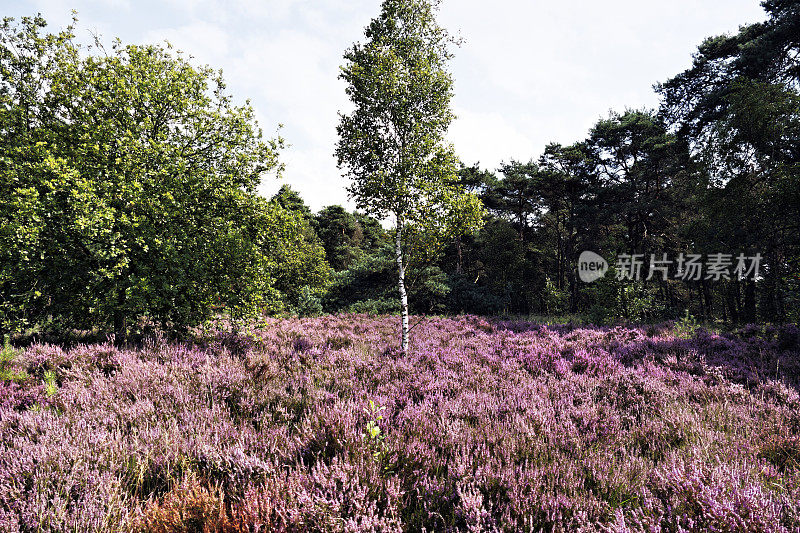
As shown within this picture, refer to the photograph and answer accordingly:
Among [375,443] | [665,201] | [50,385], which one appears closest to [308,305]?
[50,385]

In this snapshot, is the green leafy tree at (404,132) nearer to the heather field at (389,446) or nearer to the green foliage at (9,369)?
the heather field at (389,446)

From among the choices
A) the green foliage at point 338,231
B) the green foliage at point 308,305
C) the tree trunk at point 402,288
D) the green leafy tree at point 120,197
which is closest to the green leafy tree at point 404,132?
the tree trunk at point 402,288

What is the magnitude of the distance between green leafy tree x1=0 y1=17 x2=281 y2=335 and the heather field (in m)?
1.36

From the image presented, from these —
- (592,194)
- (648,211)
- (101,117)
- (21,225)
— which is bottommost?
(21,225)

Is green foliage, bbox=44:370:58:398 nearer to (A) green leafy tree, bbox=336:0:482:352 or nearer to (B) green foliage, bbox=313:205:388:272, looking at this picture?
(A) green leafy tree, bbox=336:0:482:352

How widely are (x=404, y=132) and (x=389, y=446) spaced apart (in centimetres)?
767

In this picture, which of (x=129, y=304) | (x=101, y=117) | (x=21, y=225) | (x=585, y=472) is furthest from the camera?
(x=101, y=117)

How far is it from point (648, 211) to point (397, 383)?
1100 inches

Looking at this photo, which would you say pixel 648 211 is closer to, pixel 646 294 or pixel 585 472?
pixel 646 294

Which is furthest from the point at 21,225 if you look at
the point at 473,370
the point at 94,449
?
the point at 473,370

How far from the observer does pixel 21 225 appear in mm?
5738

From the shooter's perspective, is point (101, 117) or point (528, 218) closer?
point (101, 117)

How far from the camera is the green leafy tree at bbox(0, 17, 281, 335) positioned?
247 inches

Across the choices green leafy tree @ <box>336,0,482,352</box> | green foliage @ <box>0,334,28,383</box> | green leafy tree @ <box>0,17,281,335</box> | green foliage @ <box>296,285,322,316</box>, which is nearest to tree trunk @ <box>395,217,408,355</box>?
green leafy tree @ <box>336,0,482,352</box>
